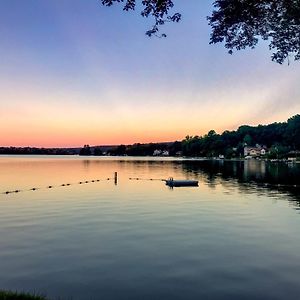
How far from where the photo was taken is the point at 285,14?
14.6 m

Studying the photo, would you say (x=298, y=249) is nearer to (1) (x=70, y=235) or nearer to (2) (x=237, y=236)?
(2) (x=237, y=236)

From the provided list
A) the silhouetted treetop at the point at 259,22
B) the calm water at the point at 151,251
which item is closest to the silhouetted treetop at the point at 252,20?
the silhouetted treetop at the point at 259,22

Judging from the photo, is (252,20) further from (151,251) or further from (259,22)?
(151,251)

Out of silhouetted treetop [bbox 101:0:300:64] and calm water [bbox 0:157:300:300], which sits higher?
silhouetted treetop [bbox 101:0:300:64]

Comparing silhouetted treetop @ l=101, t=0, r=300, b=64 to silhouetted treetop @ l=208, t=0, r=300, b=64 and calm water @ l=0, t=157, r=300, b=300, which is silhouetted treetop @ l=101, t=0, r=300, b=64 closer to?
silhouetted treetop @ l=208, t=0, r=300, b=64

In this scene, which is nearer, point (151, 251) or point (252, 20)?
point (252, 20)

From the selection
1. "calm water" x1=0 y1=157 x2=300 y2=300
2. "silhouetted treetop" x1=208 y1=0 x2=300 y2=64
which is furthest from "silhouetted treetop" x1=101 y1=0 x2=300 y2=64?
"calm water" x1=0 y1=157 x2=300 y2=300

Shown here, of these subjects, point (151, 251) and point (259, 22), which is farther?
point (151, 251)

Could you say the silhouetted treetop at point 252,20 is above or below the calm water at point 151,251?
above

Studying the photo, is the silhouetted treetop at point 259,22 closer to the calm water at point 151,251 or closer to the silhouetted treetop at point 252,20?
the silhouetted treetop at point 252,20

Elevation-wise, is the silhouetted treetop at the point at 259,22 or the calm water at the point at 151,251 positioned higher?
the silhouetted treetop at the point at 259,22

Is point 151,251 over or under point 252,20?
under

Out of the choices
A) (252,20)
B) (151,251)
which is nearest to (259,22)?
(252,20)

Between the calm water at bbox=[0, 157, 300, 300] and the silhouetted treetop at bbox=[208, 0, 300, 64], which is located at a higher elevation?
the silhouetted treetop at bbox=[208, 0, 300, 64]
